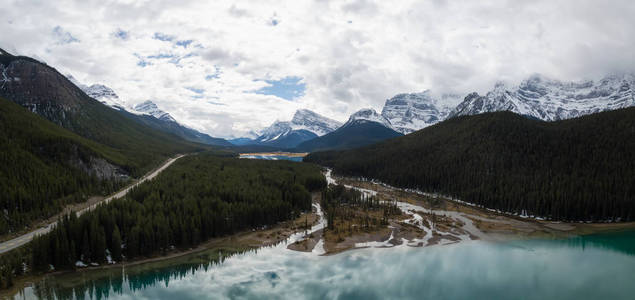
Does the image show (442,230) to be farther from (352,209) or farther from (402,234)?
(352,209)

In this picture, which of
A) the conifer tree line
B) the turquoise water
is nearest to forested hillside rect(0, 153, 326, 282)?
the turquoise water

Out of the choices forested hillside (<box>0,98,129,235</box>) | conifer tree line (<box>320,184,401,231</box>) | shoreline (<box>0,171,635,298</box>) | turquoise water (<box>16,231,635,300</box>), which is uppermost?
forested hillside (<box>0,98,129,235</box>)

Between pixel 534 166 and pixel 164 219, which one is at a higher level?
pixel 534 166

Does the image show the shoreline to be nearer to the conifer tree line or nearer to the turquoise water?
the turquoise water

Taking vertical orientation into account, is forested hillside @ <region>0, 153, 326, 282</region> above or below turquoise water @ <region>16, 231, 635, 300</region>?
above

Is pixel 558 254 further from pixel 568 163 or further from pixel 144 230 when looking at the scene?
pixel 144 230

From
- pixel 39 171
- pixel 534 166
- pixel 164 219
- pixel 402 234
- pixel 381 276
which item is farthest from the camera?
pixel 534 166

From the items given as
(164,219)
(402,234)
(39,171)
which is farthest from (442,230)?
(39,171)
